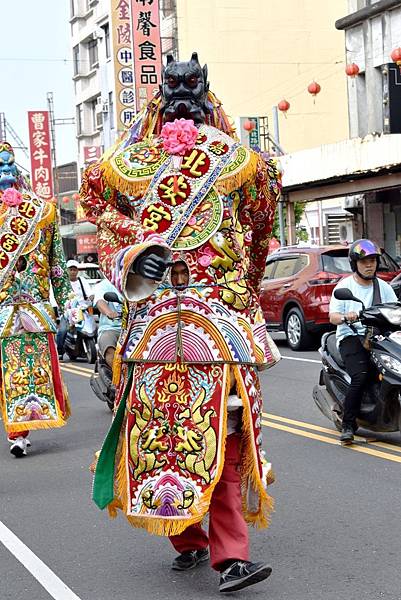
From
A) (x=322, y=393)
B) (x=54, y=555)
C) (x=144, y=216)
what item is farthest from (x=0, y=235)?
(x=144, y=216)

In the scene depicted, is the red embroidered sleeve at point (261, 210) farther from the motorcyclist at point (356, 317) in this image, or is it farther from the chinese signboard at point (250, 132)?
the chinese signboard at point (250, 132)

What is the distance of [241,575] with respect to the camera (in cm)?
471

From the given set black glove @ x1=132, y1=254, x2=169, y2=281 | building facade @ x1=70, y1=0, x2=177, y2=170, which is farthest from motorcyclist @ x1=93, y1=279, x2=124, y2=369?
building facade @ x1=70, y1=0, x2=177, y2=170

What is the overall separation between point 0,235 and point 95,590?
4.23m

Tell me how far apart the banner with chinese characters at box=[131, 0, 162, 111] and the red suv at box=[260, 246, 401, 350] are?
15.7 m

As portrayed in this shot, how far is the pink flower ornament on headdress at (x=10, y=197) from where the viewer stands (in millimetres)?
8703

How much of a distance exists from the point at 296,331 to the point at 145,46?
17.6m

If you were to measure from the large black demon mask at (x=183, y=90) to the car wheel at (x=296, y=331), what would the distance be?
1231 centimetres

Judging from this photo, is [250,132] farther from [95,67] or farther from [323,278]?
[95,67]

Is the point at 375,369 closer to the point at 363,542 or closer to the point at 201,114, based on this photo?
the point at 363,542

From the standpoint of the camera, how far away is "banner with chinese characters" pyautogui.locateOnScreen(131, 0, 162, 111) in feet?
108

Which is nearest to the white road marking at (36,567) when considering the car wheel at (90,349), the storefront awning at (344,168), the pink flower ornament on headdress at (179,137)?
the pink flower ornament on headdress at (179,137)

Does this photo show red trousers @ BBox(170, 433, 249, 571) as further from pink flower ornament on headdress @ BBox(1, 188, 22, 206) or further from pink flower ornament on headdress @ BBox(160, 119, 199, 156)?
pink flower ornament on headdress @ BBox(1, 188, 22, 206)

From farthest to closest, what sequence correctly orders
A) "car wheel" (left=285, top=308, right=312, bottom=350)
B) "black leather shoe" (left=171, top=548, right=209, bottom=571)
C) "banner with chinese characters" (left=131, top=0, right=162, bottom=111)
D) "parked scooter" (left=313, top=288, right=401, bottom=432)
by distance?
"banner with chinese characters" (left=131, top=0, right=162, bottom=111), "car wheel" (left=285, top=308, right=312, bottom=350), "parked scooter" (left=313, top=288, right=401, bottom=432), "black leather shoe" (left=171, top=548, right=209, bottom=571)
